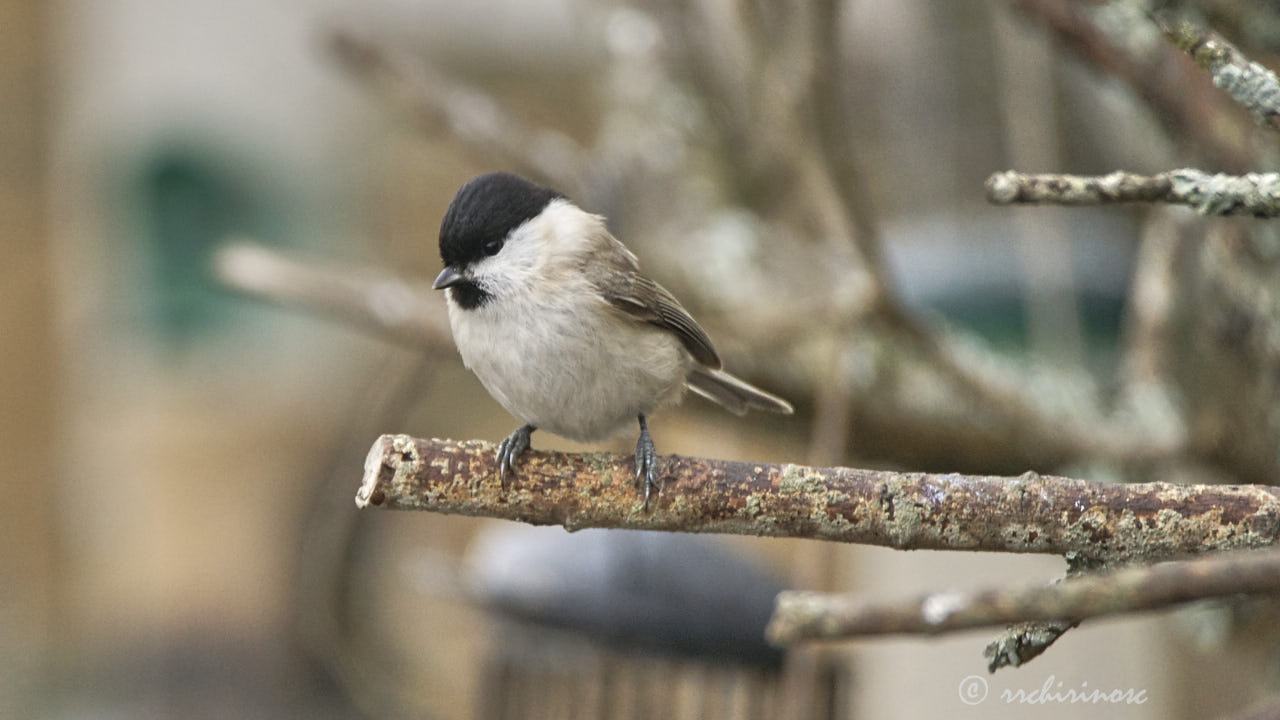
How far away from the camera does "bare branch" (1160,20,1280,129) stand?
3.42 feet

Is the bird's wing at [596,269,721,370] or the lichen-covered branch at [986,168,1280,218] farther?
the bird's wing at [596,269,721,370]

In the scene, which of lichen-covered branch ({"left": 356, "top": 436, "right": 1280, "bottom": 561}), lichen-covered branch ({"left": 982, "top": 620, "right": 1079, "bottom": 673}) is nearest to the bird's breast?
lichen-covered branch ({"left": 356, "top": 436, "right": 1280, "bottom": 561})

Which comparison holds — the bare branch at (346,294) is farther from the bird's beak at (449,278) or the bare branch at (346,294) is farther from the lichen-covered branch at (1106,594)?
the lichen-covered branch at (1106,594)

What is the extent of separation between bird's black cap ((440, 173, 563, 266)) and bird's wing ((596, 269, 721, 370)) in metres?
0.18

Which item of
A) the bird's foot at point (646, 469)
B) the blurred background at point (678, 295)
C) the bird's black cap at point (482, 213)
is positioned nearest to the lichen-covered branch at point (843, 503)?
the bird's foot at point (646, 469)

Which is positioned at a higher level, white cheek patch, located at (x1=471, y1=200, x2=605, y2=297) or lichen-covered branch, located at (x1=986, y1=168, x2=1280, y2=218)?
white cheek patch, located at (x1=471, y1=200, x2=605, y2=297)

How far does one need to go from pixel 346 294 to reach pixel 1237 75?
2.11 meters

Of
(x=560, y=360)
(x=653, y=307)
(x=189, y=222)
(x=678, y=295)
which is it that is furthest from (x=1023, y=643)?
(x=189, y=222)

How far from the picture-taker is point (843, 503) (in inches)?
44.6

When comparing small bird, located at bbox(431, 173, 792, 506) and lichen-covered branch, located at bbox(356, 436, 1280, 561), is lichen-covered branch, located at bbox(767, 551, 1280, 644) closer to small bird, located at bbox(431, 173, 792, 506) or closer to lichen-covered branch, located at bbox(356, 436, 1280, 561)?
lichen-covered branch, located at bbox(356, 436, 1280, 561)

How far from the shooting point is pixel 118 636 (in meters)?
6.64

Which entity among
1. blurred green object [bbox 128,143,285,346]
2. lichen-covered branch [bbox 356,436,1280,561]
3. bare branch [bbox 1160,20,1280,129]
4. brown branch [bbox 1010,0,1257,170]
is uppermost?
blurred green object [bbox 128,143,285,346]

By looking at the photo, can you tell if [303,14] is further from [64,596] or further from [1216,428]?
[1216,428]

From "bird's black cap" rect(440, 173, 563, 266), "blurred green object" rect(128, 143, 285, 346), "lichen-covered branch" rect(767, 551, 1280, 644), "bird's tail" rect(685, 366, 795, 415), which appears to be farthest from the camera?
"blurred green object" rect(128, 143, 285, 346)
